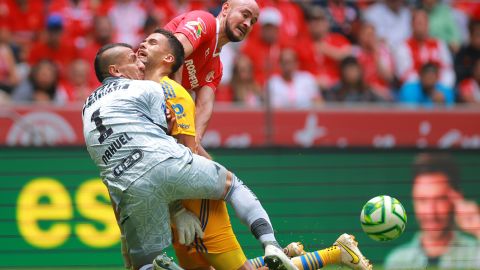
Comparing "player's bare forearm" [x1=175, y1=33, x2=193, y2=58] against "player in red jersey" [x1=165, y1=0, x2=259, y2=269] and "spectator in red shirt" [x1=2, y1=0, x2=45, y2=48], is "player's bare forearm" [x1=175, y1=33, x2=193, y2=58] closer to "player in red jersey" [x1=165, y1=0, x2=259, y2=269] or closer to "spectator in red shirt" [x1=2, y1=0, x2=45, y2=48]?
"player in red jersey" [x1=165, y1=0, x2=259, y2=269]

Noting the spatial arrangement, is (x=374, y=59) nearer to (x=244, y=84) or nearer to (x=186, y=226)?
(x=244, y=84)

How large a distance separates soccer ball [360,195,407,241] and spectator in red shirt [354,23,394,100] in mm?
6907

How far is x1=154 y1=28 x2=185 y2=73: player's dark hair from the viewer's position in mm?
7309

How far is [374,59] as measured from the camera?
1495 centimetres

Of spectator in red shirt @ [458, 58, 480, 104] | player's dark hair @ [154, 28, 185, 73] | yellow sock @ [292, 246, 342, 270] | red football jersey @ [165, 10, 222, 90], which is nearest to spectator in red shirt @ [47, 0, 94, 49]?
spectator in red shirt @ [458, 58, 480, 104]

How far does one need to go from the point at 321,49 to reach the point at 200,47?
685 cm

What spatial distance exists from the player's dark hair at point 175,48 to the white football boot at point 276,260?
1.50 metres

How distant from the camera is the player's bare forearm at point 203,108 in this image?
8.04 m

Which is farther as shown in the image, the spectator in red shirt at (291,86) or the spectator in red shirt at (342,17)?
the spectator in red shirt at (342,17)

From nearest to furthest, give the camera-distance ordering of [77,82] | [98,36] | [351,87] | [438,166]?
[438,166], [77,82], [98,36], [351,87]

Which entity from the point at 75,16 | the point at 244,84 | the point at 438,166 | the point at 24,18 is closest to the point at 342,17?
the point at 244,84

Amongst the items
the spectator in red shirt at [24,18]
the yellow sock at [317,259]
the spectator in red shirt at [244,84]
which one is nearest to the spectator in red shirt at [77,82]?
the spectator in red shirt at [24,18]

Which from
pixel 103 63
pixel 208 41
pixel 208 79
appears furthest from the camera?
pixel 208 79

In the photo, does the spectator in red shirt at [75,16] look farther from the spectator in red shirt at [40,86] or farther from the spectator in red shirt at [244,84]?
the spectator in red shirt at [244,84]
